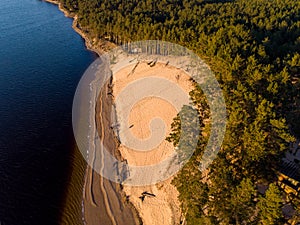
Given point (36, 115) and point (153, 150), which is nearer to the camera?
point (153, 150)

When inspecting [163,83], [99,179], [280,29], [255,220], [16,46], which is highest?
[280,29]

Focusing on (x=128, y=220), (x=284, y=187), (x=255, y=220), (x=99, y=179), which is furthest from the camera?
(x=99, y=179)

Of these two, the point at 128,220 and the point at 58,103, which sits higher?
the point at 58,103

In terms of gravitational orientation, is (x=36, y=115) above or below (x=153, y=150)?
above

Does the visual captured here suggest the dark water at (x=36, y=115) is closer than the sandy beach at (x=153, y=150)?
No

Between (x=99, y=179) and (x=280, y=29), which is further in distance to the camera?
A: (x=280, y=29)

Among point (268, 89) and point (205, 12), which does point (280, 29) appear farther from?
point (268, 89)

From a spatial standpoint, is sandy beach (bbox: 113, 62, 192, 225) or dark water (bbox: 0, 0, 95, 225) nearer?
sandy beach (bbox: 113, 62, 192, 225)

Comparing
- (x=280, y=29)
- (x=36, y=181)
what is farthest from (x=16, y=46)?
(x=280, y=29)
